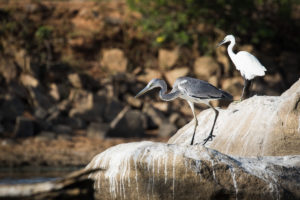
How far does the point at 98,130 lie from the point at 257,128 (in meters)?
9.60

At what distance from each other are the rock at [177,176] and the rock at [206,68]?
16625 mm

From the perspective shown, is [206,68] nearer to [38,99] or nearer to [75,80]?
[75,80]

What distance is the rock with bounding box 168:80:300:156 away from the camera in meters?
8.45

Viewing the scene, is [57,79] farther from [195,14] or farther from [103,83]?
[195,14]

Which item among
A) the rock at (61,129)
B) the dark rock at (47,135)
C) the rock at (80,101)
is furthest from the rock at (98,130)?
the rock at (80,101)

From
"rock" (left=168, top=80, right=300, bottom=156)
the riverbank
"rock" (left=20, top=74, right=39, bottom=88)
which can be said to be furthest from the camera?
"rock" (left=20, top=74, right=39, bottom=88)

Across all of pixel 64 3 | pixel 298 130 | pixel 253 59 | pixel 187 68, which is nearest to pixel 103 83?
pixel 187 68

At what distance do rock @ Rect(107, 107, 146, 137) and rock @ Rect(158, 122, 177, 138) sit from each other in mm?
643

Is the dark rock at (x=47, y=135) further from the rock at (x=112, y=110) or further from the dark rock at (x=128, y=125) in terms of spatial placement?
the rock at (x=112, y=110)

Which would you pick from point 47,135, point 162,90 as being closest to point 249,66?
point 162,90

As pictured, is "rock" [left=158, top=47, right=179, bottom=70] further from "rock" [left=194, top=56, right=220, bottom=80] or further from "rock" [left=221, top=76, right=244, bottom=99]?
"rock" [left=221, top=76, right=244, bottom=99]

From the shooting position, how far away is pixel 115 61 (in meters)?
24.6

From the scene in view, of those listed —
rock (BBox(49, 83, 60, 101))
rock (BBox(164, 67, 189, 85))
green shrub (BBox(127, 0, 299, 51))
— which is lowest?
rock (BBox(49, 83, 60, 101))

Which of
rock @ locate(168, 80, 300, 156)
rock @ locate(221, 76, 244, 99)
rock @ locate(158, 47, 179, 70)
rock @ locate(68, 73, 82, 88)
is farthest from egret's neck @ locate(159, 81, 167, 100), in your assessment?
rock @ locate(158, 47, 179, 70)
